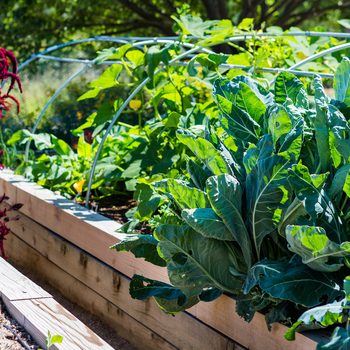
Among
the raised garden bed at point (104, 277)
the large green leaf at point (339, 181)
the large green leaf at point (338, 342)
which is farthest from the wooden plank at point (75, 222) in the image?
the large green leaf at point (338, 342)

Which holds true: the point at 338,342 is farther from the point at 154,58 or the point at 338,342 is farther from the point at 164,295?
the point at 154,58

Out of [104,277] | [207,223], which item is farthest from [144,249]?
[104,277]

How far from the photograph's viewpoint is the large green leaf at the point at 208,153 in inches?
98.1

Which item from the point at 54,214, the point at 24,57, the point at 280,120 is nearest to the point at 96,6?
the point at 24,57

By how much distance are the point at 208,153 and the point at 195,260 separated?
0.38m

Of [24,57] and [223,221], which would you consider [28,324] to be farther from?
[24,57]

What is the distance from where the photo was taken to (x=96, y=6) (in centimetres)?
1091

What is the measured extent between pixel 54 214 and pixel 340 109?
2044 millimetres

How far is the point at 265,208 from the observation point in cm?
242

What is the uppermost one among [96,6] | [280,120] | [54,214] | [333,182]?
[96,6]

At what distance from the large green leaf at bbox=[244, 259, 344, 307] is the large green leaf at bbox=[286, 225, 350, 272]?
0.04 metres

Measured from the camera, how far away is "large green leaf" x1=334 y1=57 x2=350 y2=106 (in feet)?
8.34

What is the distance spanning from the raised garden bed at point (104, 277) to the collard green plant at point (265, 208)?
0.42ft

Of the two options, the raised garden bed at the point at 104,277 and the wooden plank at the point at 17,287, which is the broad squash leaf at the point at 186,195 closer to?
the raised garden bed at the point at 104,277
